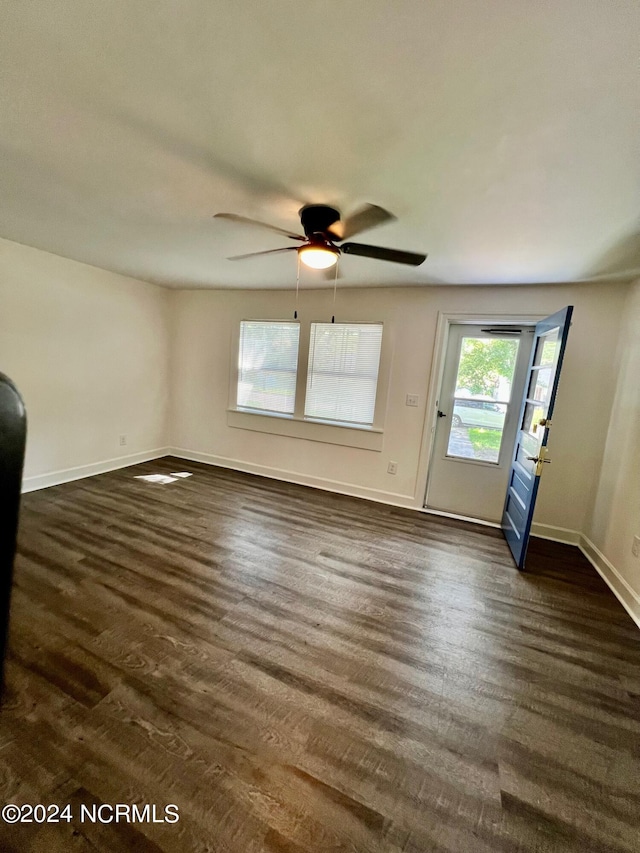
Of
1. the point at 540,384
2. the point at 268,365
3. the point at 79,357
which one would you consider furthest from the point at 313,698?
the point at 79,357

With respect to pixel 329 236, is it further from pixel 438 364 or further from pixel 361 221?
pixel 438 364

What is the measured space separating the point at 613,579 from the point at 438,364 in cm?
222

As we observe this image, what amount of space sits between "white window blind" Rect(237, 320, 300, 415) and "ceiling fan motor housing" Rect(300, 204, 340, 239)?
2.18 m

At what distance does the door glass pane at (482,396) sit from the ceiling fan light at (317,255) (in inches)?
79.2

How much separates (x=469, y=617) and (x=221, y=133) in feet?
9.10

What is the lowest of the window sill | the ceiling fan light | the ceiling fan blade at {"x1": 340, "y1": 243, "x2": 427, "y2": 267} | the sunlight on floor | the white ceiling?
the sunlight on floor

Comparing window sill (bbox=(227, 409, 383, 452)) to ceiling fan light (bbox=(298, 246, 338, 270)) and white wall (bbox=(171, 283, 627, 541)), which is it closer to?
white wall (bbox=(171, 283, 627, 541))

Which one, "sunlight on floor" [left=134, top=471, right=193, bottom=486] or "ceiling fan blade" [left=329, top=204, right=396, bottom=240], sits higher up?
"ceiling fan blade" [left=329, top=204, right=396, bottom=240]

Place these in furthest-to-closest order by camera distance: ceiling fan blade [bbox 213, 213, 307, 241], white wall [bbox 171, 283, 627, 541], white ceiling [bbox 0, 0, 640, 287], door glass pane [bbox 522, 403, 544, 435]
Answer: white wall [bbox 171, 283, 627, 541], door glass pane [bbox 522, 403, 544, 435], ceiling fan blade [bbox 213, 213, 307, 241], white ceiling [bbox 0, 0, 640, 287]

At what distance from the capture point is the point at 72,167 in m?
1.75

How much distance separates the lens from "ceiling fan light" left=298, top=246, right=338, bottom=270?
1951mm

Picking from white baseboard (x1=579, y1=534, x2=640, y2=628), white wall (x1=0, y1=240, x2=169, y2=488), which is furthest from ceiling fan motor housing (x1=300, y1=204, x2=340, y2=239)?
white baseboard (x1=579, y1=534, x2=640, y2=628)

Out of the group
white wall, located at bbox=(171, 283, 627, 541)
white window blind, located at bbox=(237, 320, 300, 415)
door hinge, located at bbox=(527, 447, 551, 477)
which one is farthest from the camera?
white window blind, located at bbox=(237, 320, 300, 415)

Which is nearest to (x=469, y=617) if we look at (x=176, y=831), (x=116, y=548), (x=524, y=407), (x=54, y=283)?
(x=176, y=831)
